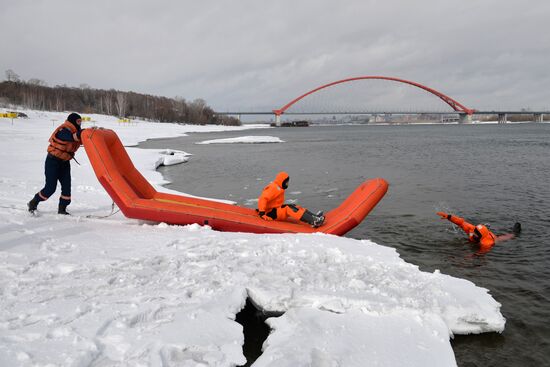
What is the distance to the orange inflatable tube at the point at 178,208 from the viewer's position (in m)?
5.57

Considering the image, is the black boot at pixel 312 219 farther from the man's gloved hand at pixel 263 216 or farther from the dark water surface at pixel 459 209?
the dark water surface at pixel 459 209

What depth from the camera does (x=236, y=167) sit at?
58.4 ft

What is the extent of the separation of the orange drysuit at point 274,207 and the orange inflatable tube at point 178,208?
12 centimetres

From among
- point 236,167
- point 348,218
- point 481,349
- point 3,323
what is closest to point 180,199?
point 348,218

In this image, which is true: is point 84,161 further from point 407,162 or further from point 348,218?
point 407,162

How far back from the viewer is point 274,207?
19.6 feet

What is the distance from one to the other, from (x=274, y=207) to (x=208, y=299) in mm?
2833

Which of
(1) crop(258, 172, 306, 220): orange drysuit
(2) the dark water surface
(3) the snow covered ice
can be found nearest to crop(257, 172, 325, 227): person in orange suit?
(1) crop(258, 172, 306, 220): orange drysuit

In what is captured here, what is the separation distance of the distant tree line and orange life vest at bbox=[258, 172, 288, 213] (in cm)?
8316

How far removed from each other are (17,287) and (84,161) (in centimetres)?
1154

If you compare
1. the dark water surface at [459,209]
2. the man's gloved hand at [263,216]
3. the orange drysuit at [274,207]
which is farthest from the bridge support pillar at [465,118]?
the man's gloved hand at [263,216]

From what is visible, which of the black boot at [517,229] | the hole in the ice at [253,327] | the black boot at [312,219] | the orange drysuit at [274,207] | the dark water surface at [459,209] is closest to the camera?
the hole in the ice at [253,327]

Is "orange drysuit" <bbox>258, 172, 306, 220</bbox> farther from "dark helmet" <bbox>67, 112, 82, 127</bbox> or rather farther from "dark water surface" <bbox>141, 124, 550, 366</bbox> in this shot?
"dark helmet" <bbox>67, 112, 82, 127</bbox>

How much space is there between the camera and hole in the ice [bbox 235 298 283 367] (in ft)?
10.6
